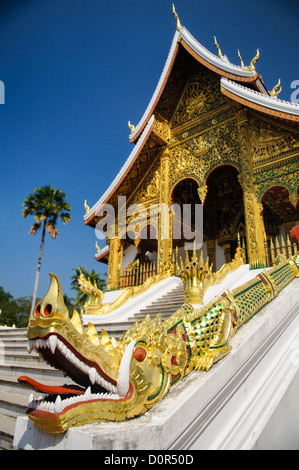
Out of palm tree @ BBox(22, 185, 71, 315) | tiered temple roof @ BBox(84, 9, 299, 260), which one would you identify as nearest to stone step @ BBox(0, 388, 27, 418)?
tiered temple roof @ BBox(84, 9, 299, 260)

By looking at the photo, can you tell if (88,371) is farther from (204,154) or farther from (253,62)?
(253,62)

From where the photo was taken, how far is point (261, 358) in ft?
6.00

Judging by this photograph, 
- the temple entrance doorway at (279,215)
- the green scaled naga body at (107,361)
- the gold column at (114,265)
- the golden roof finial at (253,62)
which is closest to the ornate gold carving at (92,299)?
the gold column at (114,265)

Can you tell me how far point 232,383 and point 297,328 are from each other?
4.01 feet

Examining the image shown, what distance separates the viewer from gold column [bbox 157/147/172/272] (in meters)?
8.18

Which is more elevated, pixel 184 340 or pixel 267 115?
pixel 267 115

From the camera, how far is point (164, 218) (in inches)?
335

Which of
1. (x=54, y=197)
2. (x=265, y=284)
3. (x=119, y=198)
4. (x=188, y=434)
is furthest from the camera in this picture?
(x=54, y=197)

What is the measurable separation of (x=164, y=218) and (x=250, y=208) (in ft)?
8.61

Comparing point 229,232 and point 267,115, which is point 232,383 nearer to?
point 267,115

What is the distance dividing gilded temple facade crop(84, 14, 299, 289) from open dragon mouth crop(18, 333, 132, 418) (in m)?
5.70

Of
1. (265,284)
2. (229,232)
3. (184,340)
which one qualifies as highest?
(229,232)

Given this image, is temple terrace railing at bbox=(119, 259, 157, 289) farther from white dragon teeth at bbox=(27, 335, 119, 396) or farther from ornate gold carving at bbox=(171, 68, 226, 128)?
white dragon teeth at bbox=(27, 335, 119, 396)
